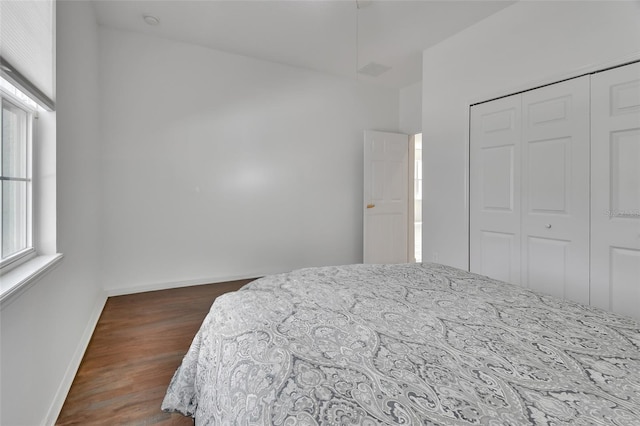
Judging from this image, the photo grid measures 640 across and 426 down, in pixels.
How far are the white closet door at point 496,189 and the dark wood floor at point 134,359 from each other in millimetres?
2786

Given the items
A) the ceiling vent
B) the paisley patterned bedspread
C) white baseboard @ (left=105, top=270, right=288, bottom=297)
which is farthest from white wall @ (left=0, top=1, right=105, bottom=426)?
the ceiling vent

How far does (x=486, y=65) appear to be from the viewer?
303 cm

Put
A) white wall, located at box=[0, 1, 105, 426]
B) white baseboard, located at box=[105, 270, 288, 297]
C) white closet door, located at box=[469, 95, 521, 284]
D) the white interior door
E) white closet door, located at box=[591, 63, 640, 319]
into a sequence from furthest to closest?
the white interior door < white baseboard, located at box=[105, 270, 288, 297] < white closet door, located at box=[469, 95, 521, 284] < white closet door, located at box=[591, 63, 640, 319] < white wall, located at box=[0, 1, 105, 426]

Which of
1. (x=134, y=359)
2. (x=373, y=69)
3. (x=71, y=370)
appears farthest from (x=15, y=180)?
(x=373, y=69)

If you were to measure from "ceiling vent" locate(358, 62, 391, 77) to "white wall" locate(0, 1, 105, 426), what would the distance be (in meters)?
2.98

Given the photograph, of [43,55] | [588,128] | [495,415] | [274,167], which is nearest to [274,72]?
[274,167]

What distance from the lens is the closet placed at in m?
2.14

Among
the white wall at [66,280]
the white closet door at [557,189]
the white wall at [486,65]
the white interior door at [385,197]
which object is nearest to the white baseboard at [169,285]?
the white wall at [66,280]

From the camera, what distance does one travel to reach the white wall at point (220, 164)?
10.8 ft

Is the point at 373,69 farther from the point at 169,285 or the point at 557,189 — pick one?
the point at 169,285

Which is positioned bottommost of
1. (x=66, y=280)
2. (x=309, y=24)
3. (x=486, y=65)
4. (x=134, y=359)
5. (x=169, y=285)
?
(x=134, y=359)

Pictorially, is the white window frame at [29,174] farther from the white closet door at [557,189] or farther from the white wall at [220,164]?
the white closet door at [557,189]

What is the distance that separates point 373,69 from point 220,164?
238cm

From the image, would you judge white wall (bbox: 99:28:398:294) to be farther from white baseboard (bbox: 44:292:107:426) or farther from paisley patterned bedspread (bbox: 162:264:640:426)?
paisley patterned bedspread (bbox: 162:264:640:426)
